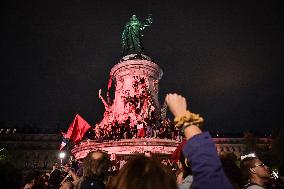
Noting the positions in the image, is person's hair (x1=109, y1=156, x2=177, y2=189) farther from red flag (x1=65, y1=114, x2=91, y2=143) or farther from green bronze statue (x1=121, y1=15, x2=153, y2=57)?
green bronze statue (x1=121, y1=15, x2=153, y2=57)

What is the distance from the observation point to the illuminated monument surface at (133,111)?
23.1 metres

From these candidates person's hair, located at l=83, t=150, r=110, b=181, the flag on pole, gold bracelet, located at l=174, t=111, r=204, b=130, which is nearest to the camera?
gold bracelet, located at l=174, t=111, r=204, b=130

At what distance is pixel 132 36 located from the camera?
35.4m

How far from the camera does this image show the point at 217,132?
8338 centimetres

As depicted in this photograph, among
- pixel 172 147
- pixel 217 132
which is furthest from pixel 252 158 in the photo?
pixel 217 132

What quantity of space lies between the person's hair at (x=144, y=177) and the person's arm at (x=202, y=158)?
0.76 feet

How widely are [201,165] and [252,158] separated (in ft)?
10.7

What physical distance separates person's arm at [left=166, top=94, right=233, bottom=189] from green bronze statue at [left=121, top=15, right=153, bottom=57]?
3283cm

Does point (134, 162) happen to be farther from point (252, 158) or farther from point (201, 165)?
point (252, 158)

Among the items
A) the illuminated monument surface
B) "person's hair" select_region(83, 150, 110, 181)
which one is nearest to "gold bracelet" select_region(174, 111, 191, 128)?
"person's hair" select_region(83, 150, 110, 181)

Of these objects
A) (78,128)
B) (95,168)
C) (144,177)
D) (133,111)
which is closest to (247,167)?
(95,168)

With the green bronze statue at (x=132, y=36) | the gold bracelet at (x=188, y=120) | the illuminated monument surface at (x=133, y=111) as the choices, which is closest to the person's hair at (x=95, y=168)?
the gold bracelet at (x=188, y=120)

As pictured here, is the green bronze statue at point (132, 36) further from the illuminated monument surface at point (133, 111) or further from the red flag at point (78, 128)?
the red flag at point (78, 128)

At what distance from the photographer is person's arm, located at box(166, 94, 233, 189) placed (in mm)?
2209
